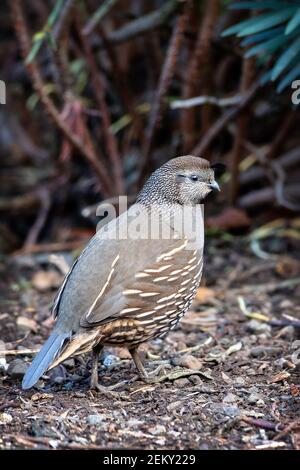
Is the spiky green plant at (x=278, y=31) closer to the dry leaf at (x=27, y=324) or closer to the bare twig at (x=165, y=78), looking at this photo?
the bare twig at (x=165, y=78)

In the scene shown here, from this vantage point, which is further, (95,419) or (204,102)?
(204,102)

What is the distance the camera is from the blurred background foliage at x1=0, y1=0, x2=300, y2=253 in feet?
21.5

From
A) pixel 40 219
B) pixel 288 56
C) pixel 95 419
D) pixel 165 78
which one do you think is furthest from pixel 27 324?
pixel 40 219

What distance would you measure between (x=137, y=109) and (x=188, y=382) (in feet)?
12.6

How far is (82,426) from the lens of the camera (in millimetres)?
3918

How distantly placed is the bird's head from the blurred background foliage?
40.5 inches

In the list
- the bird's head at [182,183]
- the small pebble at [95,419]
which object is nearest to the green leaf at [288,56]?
the bird's head at [182,183]

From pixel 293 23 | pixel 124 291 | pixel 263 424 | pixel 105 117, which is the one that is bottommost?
pixel 263 424

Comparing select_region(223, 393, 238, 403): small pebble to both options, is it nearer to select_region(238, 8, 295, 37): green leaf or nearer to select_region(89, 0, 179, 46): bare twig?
select_region(238, 8, 295, 37): green leaf

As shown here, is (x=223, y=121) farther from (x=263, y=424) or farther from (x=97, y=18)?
(x=263, y=424)

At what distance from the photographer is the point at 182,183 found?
5031 mm

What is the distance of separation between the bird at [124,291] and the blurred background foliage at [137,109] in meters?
1.67

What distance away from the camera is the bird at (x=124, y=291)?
426cm
